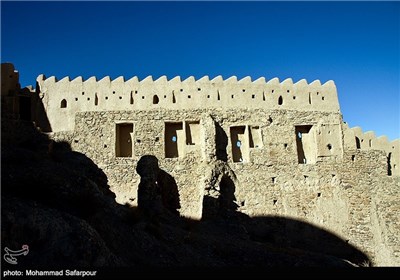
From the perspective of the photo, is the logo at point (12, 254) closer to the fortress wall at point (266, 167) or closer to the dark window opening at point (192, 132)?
the fortress wall at point (266, 167)

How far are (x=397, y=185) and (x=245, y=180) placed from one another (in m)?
9.13

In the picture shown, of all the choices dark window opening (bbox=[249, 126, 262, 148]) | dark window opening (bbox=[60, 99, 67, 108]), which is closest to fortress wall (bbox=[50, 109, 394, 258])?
dark window opening (bbox=[249, 126, 262, 148])

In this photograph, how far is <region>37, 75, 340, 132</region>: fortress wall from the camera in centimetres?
2812

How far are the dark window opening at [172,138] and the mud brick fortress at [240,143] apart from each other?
0.06 m

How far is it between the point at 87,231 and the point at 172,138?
17047mm

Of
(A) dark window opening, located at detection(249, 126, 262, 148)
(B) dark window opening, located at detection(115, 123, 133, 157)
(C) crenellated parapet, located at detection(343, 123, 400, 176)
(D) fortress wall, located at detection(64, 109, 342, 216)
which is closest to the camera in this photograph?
(D) fortress wall, located at detection(64, 109, 342, 216)

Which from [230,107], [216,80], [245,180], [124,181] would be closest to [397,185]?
[245,180]

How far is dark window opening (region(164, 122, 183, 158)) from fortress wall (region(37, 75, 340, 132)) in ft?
4.14

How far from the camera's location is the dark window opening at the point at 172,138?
2783 centimetres

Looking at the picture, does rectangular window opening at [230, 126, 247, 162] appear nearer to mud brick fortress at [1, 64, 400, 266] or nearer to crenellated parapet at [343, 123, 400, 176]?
mud brick fortress at [1, 64, 400, 266]

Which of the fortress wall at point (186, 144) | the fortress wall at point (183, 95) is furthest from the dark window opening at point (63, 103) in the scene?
the fortress wall at point (186, 144)

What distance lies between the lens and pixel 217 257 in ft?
54.4

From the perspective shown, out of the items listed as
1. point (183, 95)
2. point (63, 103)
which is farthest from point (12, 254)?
point (63, 103)

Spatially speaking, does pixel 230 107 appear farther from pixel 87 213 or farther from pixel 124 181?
pixel 87 213
